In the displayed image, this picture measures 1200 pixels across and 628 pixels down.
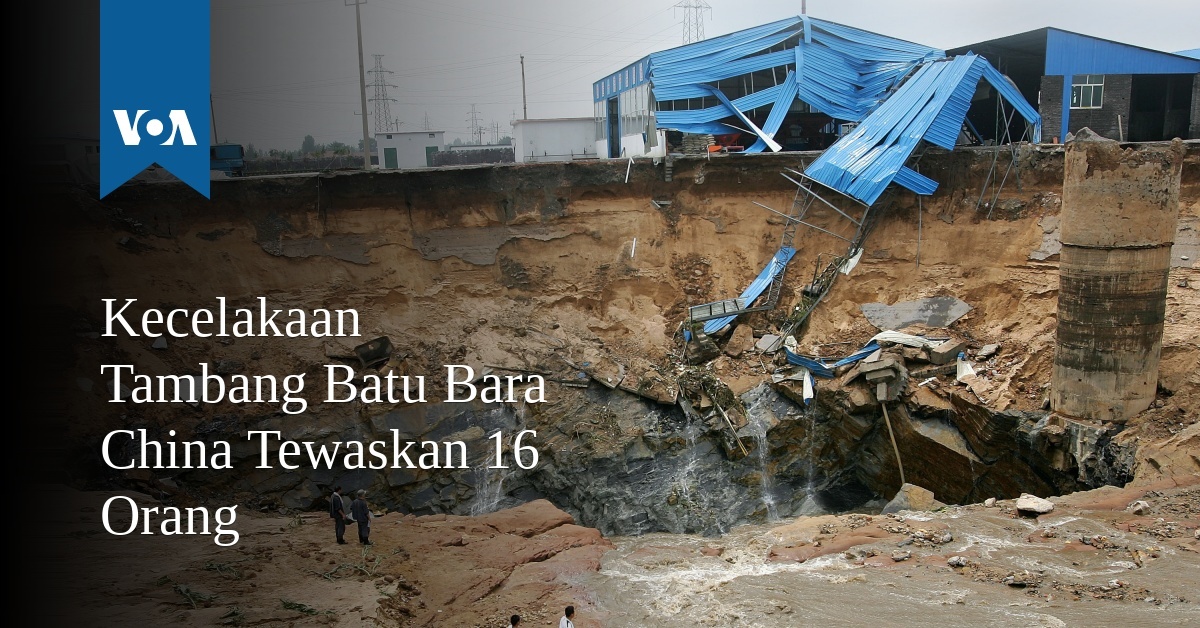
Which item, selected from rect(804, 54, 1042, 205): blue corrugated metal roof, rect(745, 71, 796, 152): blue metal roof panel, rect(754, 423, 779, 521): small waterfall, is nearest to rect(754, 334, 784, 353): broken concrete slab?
rect(754, 423, 779, 521): small waterfall

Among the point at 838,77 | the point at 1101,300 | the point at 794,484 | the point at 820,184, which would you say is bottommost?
the point at 794,484

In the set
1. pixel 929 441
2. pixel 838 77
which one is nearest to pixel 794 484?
pixel 929 441

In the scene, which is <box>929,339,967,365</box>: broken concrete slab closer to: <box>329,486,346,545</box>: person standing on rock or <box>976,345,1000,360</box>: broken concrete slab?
<box>976,345,1000,360</box>: broken concrete slab

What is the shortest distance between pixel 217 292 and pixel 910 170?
14618 millimetres

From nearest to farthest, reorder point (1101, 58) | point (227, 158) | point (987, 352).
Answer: point (987, 352) < point (1101, 58) < point (227, 158)

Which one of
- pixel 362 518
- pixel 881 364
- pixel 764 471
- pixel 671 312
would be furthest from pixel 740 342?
pixel 362 518

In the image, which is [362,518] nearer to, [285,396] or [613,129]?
[285,396]

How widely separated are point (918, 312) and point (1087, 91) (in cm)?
979

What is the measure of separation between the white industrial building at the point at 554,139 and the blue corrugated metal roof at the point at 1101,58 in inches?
571

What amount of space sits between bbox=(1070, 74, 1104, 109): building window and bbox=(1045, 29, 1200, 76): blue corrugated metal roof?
0.27m

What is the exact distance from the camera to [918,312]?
17391 millimetres

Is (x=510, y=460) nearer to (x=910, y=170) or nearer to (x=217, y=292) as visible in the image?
(x=217, y=292)

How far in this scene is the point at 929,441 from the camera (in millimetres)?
14836

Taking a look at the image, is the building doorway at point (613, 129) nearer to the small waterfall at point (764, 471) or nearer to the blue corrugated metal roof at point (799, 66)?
the blue corrugated metal roof at point (799, 66)
